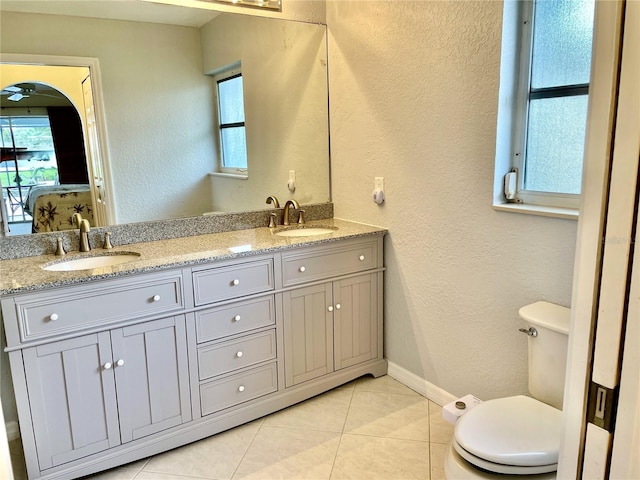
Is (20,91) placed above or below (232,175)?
above

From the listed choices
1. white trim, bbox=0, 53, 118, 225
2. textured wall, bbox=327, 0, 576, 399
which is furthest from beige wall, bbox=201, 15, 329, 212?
white trim, bbox=0, 53, 118, 225

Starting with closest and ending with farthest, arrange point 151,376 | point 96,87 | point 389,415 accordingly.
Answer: point 151,376 → point 96,87 → point 389,415

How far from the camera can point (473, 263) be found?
6.89 feet

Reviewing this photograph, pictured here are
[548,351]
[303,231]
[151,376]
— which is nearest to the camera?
[548,351]

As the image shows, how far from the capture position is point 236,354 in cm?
216

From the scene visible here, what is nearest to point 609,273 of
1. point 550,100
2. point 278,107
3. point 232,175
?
point 550,100

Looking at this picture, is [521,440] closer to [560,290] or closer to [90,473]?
[560,290]

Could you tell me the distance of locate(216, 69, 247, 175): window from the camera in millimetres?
2514

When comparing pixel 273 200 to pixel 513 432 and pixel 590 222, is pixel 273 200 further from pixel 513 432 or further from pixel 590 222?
pixel 590 222

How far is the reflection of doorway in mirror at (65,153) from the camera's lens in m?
2.04

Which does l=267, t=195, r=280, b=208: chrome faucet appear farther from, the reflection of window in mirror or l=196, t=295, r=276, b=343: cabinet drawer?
l=196, t=295, r=276, b=343: cabinet drawer

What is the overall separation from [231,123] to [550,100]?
1.54 meters

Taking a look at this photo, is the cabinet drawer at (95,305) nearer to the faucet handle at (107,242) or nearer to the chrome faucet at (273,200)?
the faucet handle at (107,242)

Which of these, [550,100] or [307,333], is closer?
[550,100]
